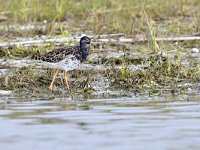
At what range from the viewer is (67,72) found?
1063 cm

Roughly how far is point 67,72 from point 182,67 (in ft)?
4.73

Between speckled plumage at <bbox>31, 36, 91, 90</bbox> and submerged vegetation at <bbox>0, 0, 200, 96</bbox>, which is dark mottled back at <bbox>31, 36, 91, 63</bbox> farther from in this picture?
submerged vegetation at <bbox>0, 0, 200, 96</bbox>

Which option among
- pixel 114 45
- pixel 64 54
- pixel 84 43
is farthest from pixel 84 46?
pixel 114 45

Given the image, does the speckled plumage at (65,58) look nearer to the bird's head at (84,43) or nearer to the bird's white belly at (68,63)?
the bird's white belly at (68,63)

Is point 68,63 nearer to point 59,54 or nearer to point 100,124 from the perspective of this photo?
point 59,54

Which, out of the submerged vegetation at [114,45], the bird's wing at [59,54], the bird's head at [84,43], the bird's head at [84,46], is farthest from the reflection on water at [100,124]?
the bird's head at [84,43]

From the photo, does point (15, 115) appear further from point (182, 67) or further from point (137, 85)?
point (182, 67)

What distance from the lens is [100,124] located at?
292 inches

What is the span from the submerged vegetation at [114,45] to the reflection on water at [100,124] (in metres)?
0.83

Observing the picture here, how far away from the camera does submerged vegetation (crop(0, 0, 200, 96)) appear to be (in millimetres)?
9906

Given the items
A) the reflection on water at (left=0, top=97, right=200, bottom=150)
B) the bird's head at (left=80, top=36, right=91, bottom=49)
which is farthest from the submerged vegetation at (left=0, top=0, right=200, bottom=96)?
the reflection on water at (left=0, top=97, right=200, bottom=150)

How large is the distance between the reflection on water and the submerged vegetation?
827 millimetres

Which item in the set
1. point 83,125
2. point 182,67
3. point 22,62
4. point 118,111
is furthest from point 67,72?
point 83,125

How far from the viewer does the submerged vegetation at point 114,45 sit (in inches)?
390
